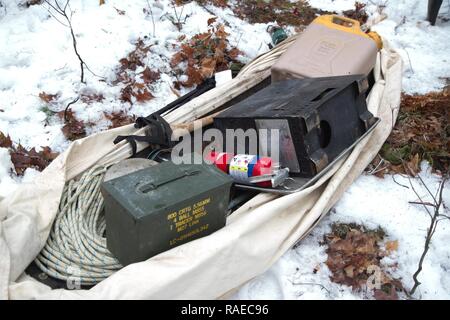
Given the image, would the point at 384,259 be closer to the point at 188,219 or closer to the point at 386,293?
the point at 386,293

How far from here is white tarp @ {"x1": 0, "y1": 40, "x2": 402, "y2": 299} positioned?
6.90ft

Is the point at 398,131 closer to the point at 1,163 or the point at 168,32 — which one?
the point at 168,32

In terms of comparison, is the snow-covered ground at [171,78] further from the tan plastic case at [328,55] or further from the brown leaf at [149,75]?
the tan plastic case at [328,55]

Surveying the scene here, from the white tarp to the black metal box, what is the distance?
0.41 ft

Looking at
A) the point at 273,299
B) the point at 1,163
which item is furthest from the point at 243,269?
the point at 1,163

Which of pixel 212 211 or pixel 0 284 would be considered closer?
pixel 0 284

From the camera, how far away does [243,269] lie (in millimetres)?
2344

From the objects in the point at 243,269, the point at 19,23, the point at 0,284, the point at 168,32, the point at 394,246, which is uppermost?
the point at 19,23

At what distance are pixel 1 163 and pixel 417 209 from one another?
2722mm

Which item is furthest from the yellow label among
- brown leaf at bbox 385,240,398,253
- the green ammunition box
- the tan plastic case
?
the tan plastic case

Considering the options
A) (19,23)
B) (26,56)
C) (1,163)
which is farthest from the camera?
(19,23)

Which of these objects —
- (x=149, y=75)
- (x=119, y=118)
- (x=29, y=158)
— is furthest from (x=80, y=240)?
(x=149, y=75)

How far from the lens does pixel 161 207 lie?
6.91ft

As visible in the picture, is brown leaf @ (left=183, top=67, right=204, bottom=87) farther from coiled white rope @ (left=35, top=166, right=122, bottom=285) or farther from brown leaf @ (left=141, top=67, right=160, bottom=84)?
coiled white rope @ (left=35, top=166, right=122, bottom=285)
